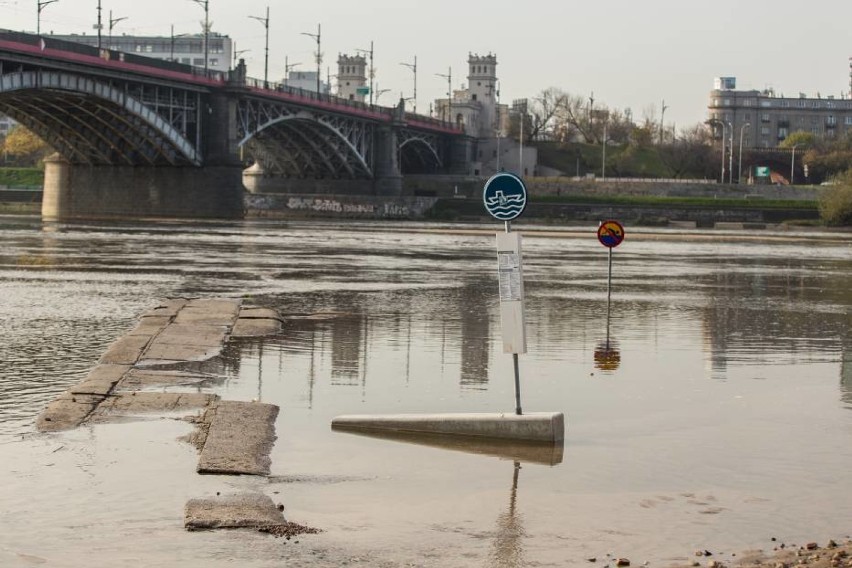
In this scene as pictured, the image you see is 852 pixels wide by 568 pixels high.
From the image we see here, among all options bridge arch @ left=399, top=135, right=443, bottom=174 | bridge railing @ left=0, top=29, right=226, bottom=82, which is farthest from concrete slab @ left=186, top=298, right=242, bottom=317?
bridge arch @ left=399, top=135, right=443, bottom=174

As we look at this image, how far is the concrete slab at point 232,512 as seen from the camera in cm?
885

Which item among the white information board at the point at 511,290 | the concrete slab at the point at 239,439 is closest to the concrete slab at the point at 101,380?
the concrete slab at the point at 239,439

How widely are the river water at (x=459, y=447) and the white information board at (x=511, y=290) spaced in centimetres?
105

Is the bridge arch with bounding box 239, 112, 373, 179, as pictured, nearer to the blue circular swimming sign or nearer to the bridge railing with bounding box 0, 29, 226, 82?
the bridge railing with bounding box 0, 29, 226, 82

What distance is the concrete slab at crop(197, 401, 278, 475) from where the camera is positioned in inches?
413

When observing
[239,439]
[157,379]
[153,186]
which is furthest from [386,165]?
[239,439]

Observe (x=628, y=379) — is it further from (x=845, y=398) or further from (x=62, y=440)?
(x=62, y=440)

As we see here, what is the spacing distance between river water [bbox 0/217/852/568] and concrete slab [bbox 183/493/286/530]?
0.44ft

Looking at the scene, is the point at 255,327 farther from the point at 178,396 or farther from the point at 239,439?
the point at 239,439

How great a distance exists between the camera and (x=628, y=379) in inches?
642

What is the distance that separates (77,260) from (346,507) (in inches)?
1241

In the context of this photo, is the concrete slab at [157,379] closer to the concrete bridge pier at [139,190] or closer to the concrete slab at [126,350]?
the concrete slab at [126,350]

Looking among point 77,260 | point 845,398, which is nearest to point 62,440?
point 845,398

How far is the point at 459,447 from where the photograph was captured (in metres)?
11.9
